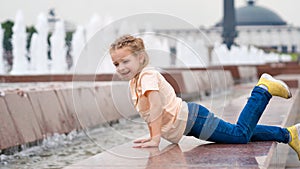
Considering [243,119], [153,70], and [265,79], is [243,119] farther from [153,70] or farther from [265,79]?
[153,70]

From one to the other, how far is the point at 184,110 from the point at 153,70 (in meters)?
0.28

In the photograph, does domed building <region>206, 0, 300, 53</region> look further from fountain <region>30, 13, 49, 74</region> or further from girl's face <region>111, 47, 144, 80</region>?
girl's face <region>111, 47, 144, 80</region>

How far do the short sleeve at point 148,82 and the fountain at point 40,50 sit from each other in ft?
43.5

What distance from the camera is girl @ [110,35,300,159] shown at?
3820mm

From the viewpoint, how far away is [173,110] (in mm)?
3973

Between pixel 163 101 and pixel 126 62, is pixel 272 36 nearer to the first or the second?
pixel 163 101

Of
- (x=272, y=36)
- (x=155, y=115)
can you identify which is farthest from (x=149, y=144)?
(x=272, y=36)

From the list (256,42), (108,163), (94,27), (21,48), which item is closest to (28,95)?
(108,163)

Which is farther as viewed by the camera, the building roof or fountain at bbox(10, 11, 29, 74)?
the building roof

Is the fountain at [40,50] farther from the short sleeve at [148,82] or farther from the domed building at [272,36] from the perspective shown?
the domed building at [272,36]

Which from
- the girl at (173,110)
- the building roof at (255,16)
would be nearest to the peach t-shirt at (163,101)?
the girl at (173,110)

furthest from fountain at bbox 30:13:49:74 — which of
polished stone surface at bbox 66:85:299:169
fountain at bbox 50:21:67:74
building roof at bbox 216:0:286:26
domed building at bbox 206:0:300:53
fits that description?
building roof at bbox 216:0:286:26

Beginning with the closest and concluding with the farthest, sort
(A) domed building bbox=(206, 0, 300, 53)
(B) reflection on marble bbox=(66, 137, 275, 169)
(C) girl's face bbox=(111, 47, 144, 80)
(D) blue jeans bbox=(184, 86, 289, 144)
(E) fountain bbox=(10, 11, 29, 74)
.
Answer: (B) reflection on marble bbox=(66, 137, 275, 169) < (C) girl's face bbox=(111, 47, 144, 80) < (D) blue jeans bbox=(184, 86, 289, 144) < (E) fountain bbox=(10, 11, 29, 74) < (A) domed building bbox=(206, 0, 300, 53)

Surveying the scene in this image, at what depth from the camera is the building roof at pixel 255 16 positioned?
10281cm
